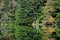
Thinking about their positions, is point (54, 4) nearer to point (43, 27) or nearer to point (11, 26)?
point (43, 27)

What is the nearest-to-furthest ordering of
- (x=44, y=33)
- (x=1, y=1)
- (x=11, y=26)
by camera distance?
(x=44, y=33) → (x=11, y=26) → (x=1, y=1)

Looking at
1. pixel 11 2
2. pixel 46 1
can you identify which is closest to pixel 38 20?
pixel 46 1

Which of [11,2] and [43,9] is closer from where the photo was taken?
[43,9]

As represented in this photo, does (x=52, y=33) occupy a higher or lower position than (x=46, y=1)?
lower

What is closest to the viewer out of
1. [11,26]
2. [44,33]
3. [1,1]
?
[44,33]

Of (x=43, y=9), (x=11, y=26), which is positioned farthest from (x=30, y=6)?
(x=11, y=26)

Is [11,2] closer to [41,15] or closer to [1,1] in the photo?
[1,1]
